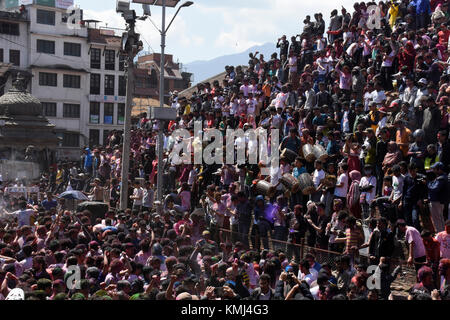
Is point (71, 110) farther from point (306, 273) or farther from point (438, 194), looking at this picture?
point (306, 273)

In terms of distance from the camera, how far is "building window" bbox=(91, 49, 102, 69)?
2334 inches

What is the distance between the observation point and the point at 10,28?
54.7 meters

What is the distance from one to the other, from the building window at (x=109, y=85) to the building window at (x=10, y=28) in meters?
9.20

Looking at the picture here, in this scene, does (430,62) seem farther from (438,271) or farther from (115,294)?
(115,294)

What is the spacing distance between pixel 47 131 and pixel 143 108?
22769 millimetres

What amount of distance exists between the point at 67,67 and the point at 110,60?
15.0 feet

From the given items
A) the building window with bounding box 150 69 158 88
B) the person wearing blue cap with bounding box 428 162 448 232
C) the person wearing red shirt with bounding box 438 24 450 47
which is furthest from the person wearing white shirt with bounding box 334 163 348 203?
the building window with bounding box 150 69 158 88

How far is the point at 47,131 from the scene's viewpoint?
3575 cm

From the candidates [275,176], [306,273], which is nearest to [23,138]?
[275,176]

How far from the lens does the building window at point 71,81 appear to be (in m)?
57.6

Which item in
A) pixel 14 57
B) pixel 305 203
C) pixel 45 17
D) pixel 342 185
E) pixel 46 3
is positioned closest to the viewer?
pixel 342 185

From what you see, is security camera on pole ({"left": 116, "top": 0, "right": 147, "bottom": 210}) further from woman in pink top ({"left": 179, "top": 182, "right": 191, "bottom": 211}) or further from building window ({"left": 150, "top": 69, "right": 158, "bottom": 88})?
→ building window ({"left": 150, "top": 69, "right": 158, "bottom": 88})

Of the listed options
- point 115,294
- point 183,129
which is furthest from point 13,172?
point 115,294

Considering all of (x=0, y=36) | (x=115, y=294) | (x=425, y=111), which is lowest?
(x=115, y=294)
